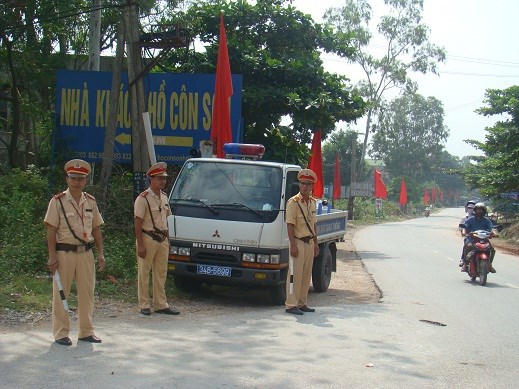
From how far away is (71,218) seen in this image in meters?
6.75

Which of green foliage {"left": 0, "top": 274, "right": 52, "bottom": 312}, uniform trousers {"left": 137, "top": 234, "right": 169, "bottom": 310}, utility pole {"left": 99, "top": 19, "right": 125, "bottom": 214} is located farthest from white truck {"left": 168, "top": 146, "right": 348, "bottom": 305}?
utility pole {"left": 99, "top": 19, "right": 125, "bottom": 214}

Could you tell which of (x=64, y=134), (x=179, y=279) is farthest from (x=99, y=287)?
(x=64, y=134)

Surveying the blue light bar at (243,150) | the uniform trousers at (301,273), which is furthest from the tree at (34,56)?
the uniform trousers at (301,273)

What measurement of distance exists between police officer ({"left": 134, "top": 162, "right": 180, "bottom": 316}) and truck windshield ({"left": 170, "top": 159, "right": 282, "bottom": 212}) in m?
1.16

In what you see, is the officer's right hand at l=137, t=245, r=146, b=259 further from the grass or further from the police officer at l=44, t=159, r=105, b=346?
the police officer at l=44, t=159, r=105, b=346

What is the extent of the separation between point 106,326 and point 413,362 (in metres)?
3.33

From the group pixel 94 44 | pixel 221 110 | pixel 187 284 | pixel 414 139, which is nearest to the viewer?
pixel 187 284

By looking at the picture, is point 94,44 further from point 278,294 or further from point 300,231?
point 300,231

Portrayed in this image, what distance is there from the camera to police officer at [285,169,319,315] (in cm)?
913

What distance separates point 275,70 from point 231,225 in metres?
11.8

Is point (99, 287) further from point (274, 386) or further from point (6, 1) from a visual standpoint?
point (6, 1)

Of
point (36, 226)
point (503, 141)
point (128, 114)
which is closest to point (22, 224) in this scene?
point (36, 226)

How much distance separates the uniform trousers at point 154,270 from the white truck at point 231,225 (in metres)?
0.79

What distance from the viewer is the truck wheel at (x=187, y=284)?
33.5ft
